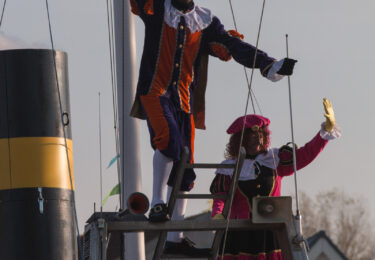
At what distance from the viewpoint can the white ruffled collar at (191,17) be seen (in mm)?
8039

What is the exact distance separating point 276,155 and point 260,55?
80 centimetres

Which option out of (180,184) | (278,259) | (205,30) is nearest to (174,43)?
(205,30)

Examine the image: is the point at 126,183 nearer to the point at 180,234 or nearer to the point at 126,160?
the point at 126,160

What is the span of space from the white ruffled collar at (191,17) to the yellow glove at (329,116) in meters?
0.96

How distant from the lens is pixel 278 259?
8.33 meters

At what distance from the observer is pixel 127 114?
9.57 m

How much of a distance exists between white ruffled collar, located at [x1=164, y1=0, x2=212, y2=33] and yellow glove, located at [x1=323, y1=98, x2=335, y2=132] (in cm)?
96

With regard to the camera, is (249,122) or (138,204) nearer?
(138,204)

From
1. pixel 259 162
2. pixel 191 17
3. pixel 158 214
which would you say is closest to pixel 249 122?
pixel 259 162

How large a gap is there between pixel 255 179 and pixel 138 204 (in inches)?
54.2

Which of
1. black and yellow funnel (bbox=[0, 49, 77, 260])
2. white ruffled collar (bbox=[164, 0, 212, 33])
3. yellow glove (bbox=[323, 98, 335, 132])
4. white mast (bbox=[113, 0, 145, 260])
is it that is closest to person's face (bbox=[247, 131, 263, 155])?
yellow glove (bbox=[323, 98, 335, 132])

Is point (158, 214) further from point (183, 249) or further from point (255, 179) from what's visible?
point (255, 179)

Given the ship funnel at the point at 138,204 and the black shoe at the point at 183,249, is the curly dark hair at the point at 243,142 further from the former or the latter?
the ship funnel at the point at 138,204

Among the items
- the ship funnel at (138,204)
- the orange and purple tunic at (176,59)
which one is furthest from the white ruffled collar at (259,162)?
the ship funnel at (138,204)
